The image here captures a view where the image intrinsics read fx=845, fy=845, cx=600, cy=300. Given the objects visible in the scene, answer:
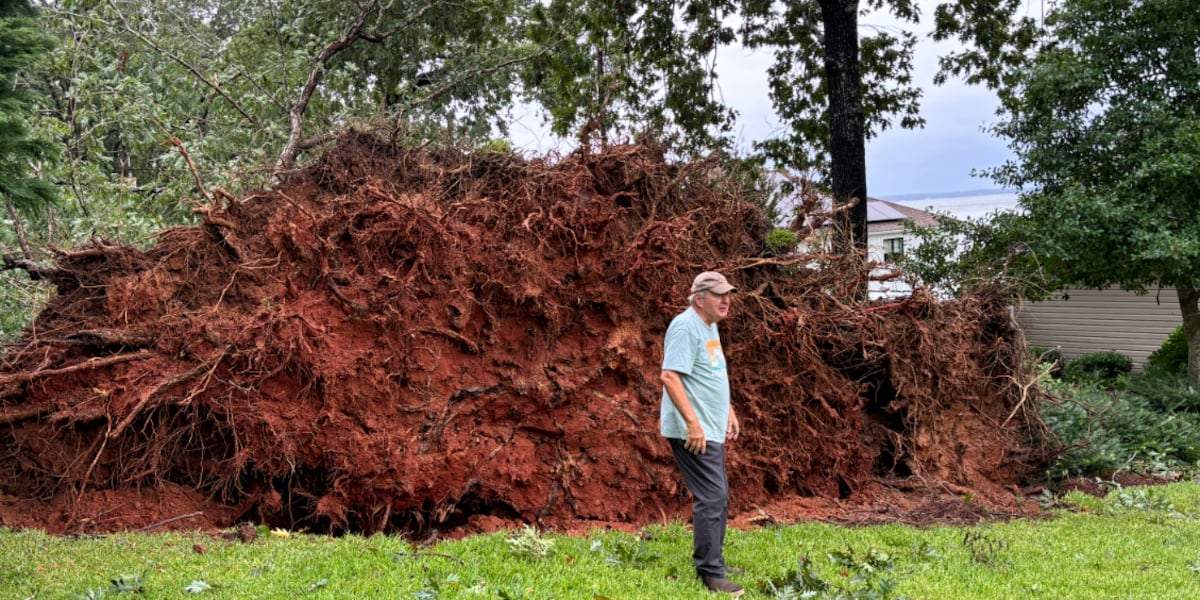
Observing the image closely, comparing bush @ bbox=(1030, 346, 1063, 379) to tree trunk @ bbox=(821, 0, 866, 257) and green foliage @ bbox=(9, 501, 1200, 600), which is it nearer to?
green foliage @ bbox=(9, 501, 1200, 600)

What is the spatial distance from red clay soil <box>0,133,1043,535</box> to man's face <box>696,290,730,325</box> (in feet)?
7.73

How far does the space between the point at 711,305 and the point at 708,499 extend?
3.78ft

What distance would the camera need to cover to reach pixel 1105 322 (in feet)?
71.4

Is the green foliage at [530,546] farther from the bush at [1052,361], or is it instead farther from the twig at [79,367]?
the bush at [1052,361]

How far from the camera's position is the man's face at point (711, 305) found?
5.10 m

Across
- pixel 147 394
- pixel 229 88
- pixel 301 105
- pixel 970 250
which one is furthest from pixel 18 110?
pixel 970 250

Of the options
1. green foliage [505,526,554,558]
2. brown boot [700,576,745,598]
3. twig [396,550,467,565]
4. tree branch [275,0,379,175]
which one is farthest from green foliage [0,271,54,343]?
brown boot [700,576,745,598]

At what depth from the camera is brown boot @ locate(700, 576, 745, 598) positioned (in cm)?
497

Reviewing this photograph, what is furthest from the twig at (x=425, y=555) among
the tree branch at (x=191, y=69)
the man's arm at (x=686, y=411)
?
the tree branch at (x=191, y=69)

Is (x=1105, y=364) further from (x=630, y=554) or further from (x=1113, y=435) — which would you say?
(x=630, y=554)

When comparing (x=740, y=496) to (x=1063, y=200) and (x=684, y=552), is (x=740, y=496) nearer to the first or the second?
(x=684, y=552)

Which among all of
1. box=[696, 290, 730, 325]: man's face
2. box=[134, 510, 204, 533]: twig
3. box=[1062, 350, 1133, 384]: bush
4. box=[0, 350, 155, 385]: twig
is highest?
box=[696, 290, 730, 325]: man's face

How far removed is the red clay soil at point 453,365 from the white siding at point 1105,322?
49.2ft

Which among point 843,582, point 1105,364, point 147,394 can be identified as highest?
point 147,394
